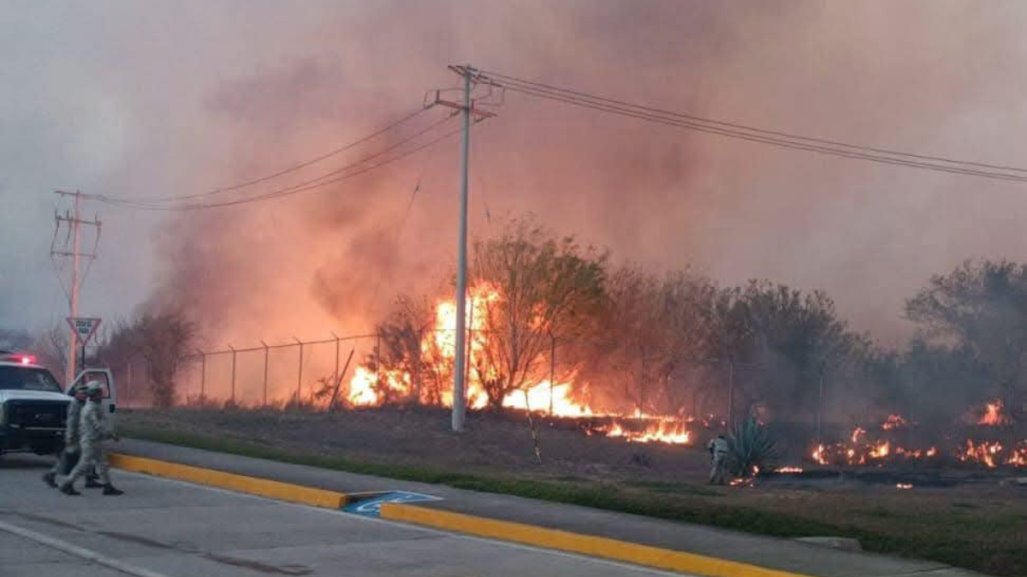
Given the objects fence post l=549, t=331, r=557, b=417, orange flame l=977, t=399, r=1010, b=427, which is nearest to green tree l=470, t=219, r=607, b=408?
fence post l=549, t=331, r=557, b=417

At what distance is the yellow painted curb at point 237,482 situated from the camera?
13.7m

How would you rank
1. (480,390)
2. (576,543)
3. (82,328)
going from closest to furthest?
(576,543) → (82,328) → (480,390)

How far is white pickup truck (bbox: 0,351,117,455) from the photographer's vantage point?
16.6m

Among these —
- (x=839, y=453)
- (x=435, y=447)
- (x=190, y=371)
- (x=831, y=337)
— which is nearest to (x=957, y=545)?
(x=435, y=447)

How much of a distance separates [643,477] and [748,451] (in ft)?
6.58

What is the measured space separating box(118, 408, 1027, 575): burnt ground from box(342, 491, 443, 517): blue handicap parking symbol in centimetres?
104

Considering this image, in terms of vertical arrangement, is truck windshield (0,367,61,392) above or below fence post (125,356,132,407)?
below

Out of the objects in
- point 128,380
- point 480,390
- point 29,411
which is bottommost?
point 29,411

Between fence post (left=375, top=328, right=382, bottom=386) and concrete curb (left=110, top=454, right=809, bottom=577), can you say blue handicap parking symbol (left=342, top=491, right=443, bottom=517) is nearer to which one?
concrete curb (left=110, top=454, right=809, bottom=577)

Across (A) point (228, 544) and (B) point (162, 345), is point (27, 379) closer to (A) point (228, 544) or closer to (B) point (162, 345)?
(A) point (228, 544)

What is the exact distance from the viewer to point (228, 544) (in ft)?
34.3

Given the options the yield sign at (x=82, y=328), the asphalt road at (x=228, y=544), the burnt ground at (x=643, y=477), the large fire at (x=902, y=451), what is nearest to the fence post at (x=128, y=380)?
the burnt ground at (x=643, y=477)

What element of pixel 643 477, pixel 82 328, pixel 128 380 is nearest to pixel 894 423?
pixel 643 477

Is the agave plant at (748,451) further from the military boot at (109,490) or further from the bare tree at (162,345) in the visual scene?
the bare tree at (162,345)
